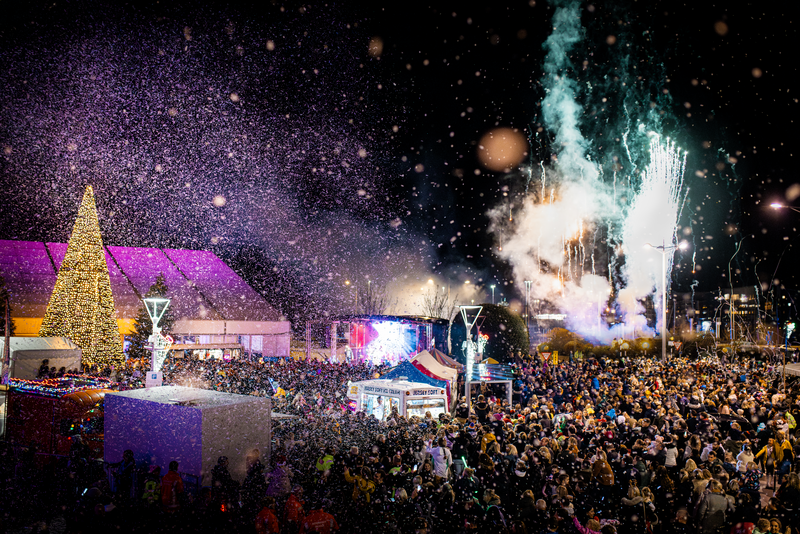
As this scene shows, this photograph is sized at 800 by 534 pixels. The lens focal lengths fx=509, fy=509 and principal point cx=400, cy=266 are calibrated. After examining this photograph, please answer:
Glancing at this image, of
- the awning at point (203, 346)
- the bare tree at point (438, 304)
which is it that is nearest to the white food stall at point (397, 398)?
the awning at point (203, 346)

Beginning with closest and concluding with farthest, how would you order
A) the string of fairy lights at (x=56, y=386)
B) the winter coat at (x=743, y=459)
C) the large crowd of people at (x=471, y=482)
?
the large crowd of people at (x=471, y=482)
the winter coat at (x=743, y=459)
the string of fairy lights at (x=56, y=386)

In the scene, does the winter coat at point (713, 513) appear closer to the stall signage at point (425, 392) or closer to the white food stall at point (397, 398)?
the white food stall at point (397, 398)

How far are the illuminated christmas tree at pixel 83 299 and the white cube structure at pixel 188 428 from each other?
1584 cm

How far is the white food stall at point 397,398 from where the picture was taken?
14.7 m

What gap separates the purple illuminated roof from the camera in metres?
33.0

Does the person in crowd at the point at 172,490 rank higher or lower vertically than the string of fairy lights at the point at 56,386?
lower

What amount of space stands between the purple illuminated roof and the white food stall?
82.4 feet

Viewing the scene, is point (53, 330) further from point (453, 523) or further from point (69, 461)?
point (453, 523)

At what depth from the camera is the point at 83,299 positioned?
77.9ft

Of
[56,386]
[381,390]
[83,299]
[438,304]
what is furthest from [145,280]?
[438,304]

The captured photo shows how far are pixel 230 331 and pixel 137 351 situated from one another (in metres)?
6.46

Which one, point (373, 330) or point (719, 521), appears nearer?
point (719, 521)

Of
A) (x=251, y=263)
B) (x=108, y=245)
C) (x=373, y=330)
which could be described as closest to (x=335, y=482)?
(x=373, y=330)

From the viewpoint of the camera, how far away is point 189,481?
8.55 m
